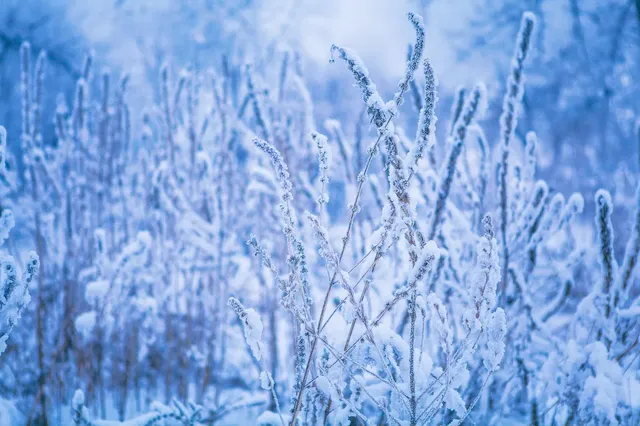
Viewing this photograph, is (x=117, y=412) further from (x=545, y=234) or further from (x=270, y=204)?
(x=545, y=234)

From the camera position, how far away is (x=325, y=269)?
99.1 inches

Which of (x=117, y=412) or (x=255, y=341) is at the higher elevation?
(x=255, y=341)

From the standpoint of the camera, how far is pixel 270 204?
2678 millimetres

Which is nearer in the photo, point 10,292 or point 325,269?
point 10,292

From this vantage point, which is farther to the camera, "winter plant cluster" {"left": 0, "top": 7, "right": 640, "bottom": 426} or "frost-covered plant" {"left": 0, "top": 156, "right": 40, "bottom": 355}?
"frost-covered plant" {"left": 0, "top": 156, "right": 40, "bottom": 355}

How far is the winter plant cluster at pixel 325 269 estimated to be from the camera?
36.4 inches

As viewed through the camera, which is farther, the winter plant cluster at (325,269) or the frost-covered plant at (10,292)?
the frost-covered plant at (10,292)

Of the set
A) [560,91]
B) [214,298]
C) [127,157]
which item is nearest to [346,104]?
[560,91]

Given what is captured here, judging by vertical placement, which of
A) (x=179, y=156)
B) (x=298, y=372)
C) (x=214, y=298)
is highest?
(x=179, y=156)

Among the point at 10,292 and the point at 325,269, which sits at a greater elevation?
the point at 325,269

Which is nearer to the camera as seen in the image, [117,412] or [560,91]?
[117,412]

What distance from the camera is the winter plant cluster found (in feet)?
3.03

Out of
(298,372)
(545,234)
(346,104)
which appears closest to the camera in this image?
(298,372)

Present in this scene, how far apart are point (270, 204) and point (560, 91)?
7511 millimetres
